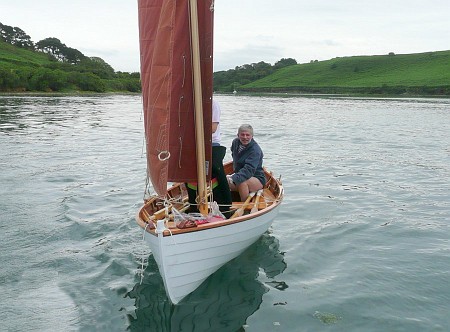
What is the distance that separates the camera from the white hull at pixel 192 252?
22.3 feet

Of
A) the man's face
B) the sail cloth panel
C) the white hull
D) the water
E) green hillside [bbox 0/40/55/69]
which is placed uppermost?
green hillside [bbox 0/40/55/69]

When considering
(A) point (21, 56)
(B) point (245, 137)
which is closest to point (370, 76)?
(A) point (21, 56)

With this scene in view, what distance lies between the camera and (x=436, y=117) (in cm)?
4369

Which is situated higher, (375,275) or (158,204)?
(158,204)

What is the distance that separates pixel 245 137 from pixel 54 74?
301 ft

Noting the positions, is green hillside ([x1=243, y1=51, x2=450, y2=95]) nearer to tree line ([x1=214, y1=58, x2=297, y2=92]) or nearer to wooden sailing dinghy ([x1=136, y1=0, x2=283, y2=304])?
tree line ([x1=214, y1=58, x2=297, y2=92])

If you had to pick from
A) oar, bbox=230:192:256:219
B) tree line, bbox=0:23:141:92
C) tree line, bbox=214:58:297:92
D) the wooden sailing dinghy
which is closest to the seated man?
oar, bbox=230:192:256:219

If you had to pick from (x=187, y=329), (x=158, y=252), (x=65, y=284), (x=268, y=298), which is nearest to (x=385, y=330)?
(x=268, y=298)

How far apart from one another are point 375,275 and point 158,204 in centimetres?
456

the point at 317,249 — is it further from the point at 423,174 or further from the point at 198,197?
the point at 423,174

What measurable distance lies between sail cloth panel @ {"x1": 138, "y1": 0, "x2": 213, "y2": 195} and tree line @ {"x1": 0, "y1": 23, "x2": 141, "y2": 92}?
271 feet

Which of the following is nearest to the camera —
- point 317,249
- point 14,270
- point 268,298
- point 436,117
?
point 268,298

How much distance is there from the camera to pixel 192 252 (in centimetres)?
711

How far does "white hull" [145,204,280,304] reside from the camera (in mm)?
6785
